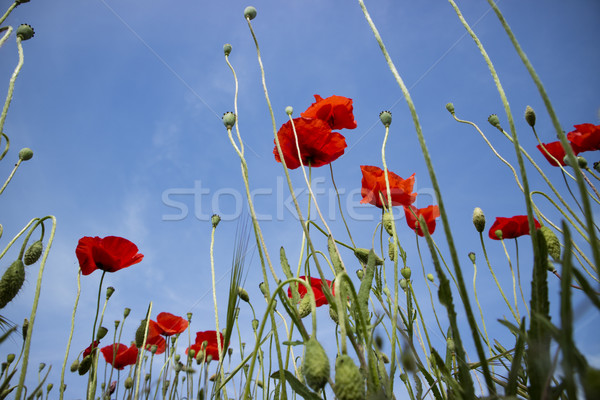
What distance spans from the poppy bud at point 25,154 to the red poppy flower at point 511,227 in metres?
2.28

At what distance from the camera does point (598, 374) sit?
354 mm

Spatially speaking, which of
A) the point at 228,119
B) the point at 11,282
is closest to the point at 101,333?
the point at 11,282

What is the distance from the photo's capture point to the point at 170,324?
8.48 feet

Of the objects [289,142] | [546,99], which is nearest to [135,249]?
[289,142]

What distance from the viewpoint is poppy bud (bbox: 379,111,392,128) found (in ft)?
5.25

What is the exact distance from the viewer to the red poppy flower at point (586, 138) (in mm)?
2092

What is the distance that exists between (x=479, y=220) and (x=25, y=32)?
1.87 m

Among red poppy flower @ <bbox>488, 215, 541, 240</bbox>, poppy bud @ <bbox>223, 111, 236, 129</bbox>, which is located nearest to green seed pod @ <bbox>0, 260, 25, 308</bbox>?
poppy bud @ <bbox>223, 111, 236, 129</bbox>

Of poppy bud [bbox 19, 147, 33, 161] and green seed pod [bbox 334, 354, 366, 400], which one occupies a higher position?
poppy bud [bbox 19, 147, 33, 161]

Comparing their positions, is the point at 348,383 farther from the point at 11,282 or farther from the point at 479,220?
the point at 479,220

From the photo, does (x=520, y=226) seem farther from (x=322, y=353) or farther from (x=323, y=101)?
(x=322, y=353)

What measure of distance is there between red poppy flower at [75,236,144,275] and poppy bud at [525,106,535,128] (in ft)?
6.59

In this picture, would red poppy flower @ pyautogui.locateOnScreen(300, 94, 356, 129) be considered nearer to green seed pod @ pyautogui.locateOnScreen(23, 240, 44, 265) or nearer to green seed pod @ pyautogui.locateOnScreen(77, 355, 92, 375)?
green seed pod @ pyautogui.locateOnScreen(23, 240, 44, 265)

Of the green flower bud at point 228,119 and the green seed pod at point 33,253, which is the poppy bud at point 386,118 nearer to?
the green flower bud at point 228,119
